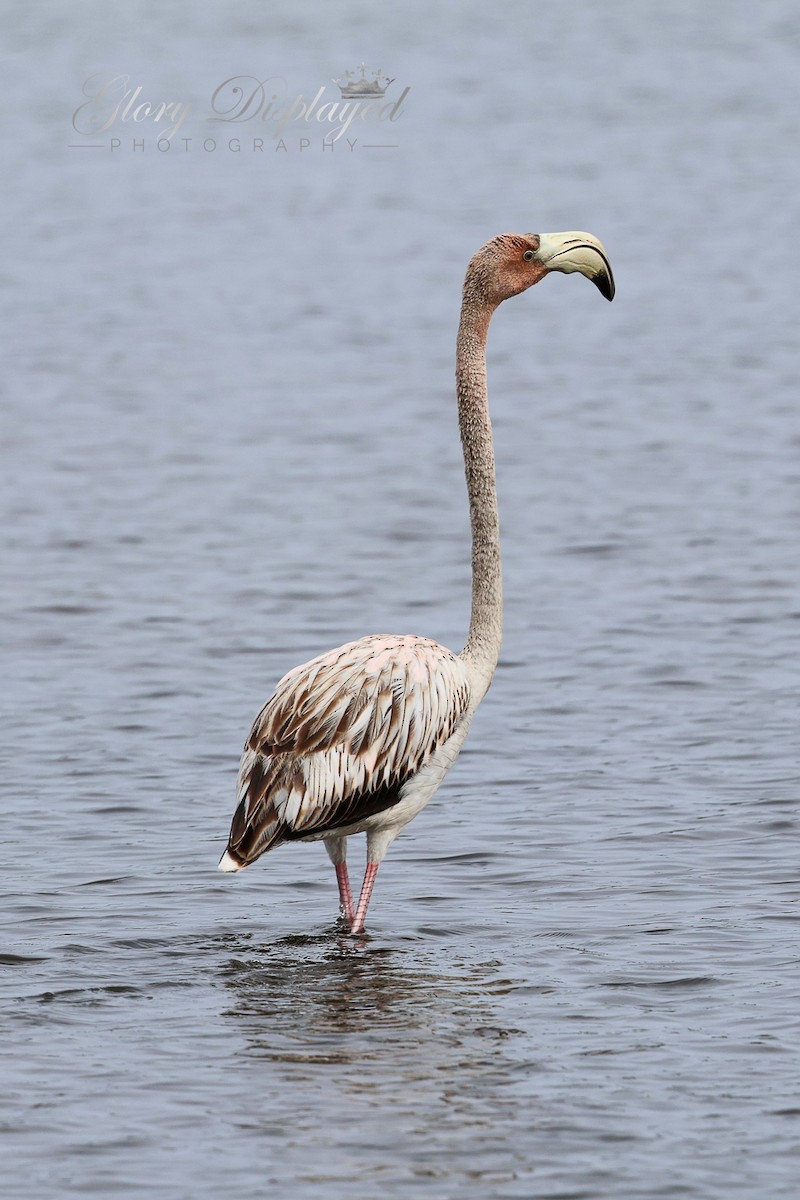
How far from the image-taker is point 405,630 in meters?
14.4

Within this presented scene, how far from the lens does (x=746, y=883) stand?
392 inches

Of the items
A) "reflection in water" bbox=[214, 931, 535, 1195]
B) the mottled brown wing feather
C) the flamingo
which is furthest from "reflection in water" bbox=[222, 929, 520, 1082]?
the mottled brown wing feather

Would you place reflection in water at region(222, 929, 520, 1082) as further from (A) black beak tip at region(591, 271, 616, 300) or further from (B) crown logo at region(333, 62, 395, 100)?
(B) crown logo at region(333, 62, 395, 100)

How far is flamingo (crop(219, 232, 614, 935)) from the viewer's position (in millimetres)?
8961

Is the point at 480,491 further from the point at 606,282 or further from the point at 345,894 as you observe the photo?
the point at 345,894

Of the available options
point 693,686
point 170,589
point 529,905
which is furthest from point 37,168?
point 529,905

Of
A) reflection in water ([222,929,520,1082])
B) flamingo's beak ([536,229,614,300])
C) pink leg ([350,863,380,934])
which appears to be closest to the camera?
reflection in water ([222,929,520,1082])

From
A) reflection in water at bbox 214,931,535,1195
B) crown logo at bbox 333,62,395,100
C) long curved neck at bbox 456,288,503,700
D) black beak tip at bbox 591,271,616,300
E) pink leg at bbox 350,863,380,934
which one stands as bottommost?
reflection in water at bbox 214,931,535,1195

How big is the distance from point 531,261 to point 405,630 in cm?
514

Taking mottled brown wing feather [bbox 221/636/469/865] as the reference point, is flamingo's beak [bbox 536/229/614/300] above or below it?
above

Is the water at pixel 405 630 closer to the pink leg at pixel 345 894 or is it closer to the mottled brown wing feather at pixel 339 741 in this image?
the pink leg at pixel 345 894

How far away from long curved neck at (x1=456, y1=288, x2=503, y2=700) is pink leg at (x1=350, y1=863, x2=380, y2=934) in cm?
93

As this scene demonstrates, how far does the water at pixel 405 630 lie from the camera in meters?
7.45

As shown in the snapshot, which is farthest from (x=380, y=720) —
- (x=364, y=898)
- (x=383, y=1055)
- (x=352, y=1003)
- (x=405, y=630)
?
(x=405, y=630)
